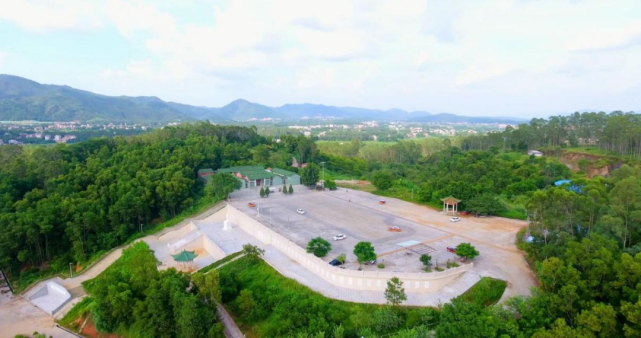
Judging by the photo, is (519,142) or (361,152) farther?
(361,152)

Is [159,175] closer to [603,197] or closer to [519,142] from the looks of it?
[603,197]

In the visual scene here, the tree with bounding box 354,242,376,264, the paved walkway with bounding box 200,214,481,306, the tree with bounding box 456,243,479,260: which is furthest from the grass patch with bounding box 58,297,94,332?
the tree with bounding box 456,243,479,260

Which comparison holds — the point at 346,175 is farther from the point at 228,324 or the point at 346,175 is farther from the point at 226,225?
the point at 228,324

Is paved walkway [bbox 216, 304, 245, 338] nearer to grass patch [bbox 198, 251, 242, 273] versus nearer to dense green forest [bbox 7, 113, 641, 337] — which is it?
dense green forest [bbox 7, 113, 641, 337]

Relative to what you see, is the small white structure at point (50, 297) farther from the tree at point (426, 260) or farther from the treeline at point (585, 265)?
the treeline at point (585, 265)

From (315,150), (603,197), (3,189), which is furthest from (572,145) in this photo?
(3,189)

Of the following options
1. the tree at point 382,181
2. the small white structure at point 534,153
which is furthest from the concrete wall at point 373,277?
the small white structure at point 534,153
